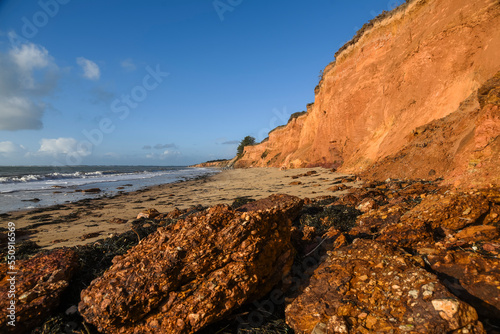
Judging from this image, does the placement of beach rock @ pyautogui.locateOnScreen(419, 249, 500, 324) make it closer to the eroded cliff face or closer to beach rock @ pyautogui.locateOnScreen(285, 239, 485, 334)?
beach rock @ pyautogui.locateOnScreen(285, 239, 485, 334)

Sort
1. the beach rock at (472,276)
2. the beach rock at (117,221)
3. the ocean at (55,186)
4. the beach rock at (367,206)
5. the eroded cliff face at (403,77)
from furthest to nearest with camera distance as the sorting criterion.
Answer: the ocean at (55,186) < the eroded cliff face at (403,77) < the beach rock at (117,221) < the beach rock at (367,206) < the beach rock at (472,276)

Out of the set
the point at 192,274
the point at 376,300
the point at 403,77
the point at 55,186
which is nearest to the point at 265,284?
the point at 192,274

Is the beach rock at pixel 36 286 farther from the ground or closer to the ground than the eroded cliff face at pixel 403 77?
closer to the ground

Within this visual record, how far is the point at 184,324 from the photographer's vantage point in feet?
6.93

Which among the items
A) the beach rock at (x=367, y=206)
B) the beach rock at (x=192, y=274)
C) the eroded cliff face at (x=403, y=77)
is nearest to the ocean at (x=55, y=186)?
the beach rock at (x=192, y=274)

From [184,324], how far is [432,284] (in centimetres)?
234

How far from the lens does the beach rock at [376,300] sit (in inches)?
66.6

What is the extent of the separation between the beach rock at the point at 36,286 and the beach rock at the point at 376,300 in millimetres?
2697

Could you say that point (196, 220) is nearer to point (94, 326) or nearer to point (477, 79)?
point (94, 326)

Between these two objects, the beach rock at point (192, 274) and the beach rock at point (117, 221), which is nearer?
the beach rock at point (192, 274)

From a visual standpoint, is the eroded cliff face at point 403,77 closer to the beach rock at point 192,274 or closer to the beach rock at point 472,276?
the beach rock at point 472,276

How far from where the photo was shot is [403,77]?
14.9 m

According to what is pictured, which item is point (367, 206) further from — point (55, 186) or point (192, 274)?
point (55, 186)

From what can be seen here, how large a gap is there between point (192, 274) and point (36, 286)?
1810 millimetres
